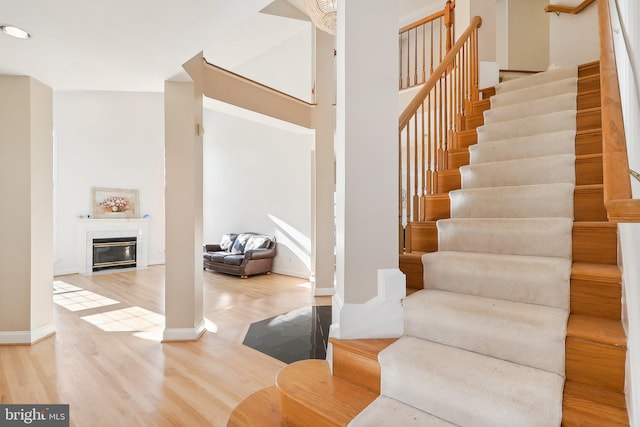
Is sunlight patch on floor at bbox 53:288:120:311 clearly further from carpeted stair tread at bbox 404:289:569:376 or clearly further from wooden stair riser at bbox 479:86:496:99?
wooden stair riser at bbox 479:86:496:99

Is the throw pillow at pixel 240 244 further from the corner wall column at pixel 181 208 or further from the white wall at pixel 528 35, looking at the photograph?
the white wall at pixel 528 35

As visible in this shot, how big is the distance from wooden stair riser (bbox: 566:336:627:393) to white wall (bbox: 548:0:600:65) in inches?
157

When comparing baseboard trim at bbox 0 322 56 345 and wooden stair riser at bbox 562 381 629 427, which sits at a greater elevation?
wooden stair riser at bbox 562 381 629 427

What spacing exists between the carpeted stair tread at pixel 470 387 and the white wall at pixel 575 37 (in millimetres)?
4172

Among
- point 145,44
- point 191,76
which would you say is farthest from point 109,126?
point 145,44

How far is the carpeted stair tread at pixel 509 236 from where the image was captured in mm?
1681

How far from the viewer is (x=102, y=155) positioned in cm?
777

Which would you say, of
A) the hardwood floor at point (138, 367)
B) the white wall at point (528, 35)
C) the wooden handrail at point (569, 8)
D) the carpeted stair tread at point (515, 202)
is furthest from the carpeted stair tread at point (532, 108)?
the white wall at point (528, 35)

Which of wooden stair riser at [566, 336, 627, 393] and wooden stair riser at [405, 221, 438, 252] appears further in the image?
wooden stair riser at [405, 221, 438, 252]

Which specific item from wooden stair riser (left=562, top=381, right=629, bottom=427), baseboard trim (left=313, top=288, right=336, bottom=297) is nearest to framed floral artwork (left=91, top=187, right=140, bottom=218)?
baseboard trim (left=313, top=288, right=336, bottom=297)

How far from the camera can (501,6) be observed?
5543 mm

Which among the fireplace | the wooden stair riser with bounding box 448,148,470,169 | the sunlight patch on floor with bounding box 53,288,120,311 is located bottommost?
the sunlight patch on floor with bounding box 53,288,120,311

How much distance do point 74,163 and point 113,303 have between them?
4.21m

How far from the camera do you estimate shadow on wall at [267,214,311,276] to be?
681cm
